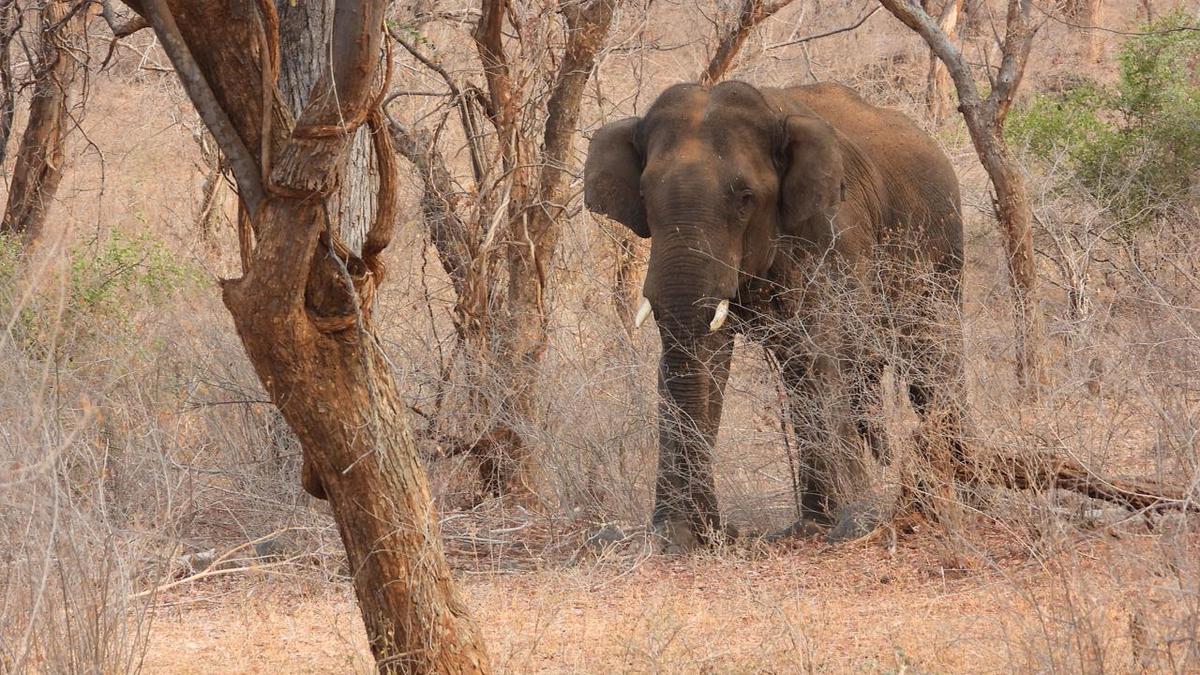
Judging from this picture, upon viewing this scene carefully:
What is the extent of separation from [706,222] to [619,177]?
3.23 feet

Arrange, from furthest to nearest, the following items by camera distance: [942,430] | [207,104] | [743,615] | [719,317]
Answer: [719,317]
[942,430]
[743,615]
[207,104]

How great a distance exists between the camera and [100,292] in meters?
11.8

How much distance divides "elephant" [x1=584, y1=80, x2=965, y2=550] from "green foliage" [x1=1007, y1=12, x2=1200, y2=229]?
4940 mm

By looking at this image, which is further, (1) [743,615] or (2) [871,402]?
(2) [871,402]

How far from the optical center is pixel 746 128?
8852mm

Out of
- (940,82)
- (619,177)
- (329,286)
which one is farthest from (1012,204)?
(940,82)

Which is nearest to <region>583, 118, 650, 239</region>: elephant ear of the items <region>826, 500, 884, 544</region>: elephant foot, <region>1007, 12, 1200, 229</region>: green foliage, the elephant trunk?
the elephant trunk

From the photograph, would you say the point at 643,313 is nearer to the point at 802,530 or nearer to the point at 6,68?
the point at 802,530

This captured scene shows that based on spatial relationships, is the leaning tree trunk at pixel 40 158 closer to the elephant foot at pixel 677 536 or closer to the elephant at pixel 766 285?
the elephant at pixel 766 285

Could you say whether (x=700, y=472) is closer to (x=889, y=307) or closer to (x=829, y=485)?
(x=829, y=485)

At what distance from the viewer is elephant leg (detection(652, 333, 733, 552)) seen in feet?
27.7

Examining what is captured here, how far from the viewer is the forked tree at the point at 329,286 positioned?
466cm

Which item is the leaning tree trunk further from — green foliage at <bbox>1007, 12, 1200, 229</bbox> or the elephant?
green foliage at <bbox>1007, 12, 1200, 229</bbox>

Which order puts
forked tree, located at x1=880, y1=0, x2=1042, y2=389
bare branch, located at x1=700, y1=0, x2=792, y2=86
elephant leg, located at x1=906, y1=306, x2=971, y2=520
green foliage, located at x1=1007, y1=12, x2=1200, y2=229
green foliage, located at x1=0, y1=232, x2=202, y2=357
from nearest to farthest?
elephant leg, located at x1=906, y1=306, x2=971, y2=520
forked tree, located at x1=880, y1=0, x2=1042, y2=389
green foliage, located at x1=0, y1=232, x2=202, y2=357
bare branch, located at x1=700, y1=0, x2=792, y2=86
green foliage, located at x1=1007, y1=12, x2=1200, y2=229
